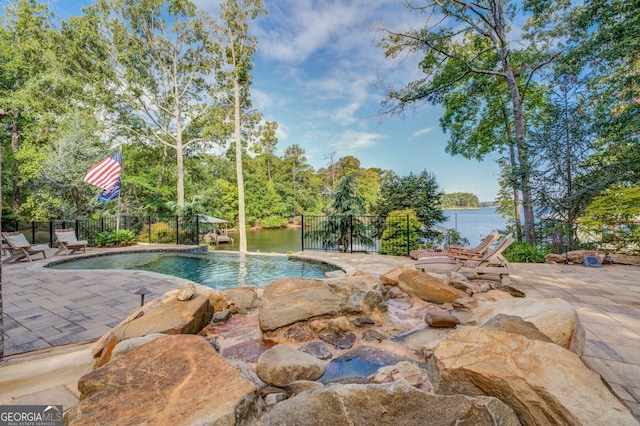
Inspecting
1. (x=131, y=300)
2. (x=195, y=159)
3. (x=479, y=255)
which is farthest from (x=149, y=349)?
(x=195, y=159)

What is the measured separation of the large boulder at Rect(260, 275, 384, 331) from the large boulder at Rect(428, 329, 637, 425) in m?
1.22

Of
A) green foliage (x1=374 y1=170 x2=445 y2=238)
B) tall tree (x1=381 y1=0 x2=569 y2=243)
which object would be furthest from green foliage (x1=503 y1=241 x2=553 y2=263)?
green foliage (x1=374 y1=170 x2=445 y2=238)

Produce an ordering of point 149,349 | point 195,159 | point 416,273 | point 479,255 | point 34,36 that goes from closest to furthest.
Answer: point 149,349
point 416,273
point 479,255
point 34,36
point 195,159

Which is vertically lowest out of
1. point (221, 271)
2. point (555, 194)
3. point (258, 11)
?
point (221, 271)

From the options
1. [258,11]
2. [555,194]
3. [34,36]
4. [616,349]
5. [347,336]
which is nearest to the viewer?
[616,349]

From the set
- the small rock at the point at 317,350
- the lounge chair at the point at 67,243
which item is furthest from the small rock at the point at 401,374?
the lounge chair at the point at 67,243

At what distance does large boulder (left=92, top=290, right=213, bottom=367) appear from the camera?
2.25 m

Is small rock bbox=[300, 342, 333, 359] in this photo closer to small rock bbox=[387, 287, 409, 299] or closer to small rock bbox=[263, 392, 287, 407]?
small rock bbox=[263, 392, 287, 407]

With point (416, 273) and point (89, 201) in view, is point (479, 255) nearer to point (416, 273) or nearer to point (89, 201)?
point (416, 273)

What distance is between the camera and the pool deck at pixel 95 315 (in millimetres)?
1776

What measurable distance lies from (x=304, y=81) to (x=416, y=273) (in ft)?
49.5

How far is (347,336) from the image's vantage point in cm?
256

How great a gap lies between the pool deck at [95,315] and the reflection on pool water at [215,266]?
122 cm

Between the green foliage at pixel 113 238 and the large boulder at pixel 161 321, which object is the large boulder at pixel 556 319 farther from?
the green foliage at pixel 113 238
